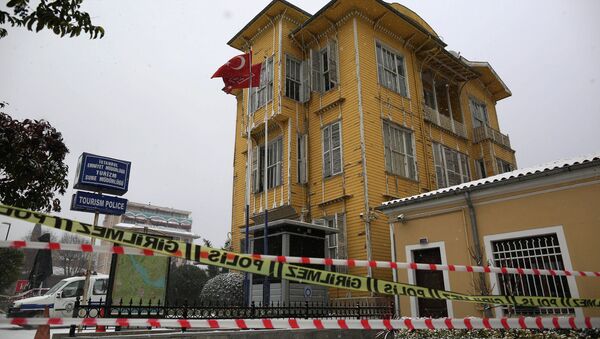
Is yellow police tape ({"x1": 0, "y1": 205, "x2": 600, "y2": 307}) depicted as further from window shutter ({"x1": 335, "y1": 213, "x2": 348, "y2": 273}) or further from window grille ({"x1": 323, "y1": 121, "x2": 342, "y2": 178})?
window grille ({"x1": 323, "y1": 121, "x2": 342, "y2": 178})

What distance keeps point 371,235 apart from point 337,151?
423 centimetres

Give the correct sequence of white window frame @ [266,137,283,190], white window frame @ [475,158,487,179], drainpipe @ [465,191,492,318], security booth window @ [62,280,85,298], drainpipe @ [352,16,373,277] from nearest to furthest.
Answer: drainpipe @ [465,191,492,318], drainpipe @ [352,16,373,277], security booth window @ [62,280,85,298], white window frame @ [266,137,283,190], white window frame @ [475,158,487,179]

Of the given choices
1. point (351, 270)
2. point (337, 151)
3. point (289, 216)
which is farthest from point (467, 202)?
point (289, 216)

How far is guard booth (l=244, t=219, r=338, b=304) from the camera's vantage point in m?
11.9

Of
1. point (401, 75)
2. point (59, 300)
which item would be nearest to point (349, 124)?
point (401, 75)

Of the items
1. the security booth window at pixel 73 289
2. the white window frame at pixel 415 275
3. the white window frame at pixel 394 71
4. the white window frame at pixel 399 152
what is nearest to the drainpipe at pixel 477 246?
the white window frame at pixel 415 275

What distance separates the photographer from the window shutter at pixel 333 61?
18.2 metres

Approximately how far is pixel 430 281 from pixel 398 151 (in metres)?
7.24

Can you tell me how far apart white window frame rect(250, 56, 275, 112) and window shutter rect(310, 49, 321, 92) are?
6.68 ft

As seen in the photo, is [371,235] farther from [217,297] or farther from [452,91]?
[452,91]

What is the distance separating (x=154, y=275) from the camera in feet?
29.2

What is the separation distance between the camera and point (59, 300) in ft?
52.1

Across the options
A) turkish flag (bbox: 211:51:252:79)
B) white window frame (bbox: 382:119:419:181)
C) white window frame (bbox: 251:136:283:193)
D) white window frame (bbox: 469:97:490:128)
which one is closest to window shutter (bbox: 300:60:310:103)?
white window frame (bbox: 251:136:283:193)

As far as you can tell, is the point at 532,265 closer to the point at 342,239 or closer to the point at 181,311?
the point at 342,239
